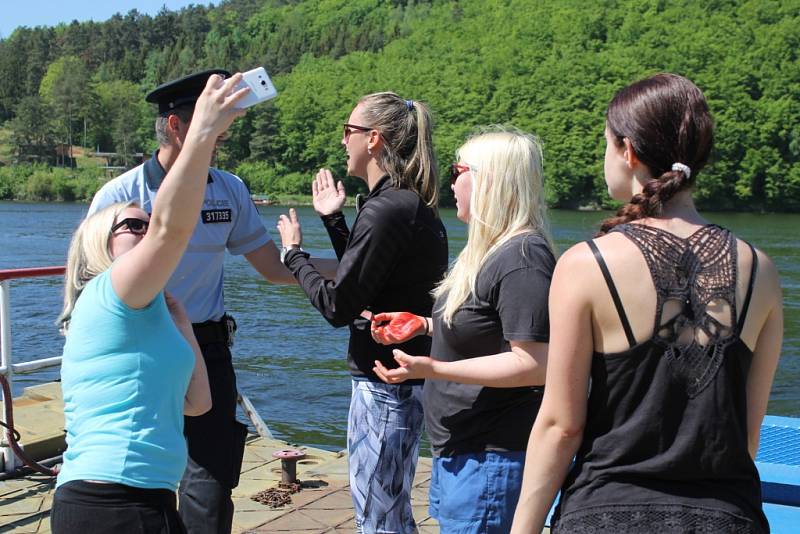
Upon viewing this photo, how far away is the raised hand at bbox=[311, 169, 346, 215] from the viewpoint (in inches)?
132

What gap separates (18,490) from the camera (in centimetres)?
466

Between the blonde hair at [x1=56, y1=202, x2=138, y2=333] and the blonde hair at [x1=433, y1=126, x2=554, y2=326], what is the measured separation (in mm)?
968

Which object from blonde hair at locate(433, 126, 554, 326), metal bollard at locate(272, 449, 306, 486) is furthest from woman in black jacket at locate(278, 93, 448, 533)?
metal bollard at locate(272, 449, 306, 486)

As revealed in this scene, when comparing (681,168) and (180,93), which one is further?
(180,93)

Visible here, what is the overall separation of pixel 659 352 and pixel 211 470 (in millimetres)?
1908

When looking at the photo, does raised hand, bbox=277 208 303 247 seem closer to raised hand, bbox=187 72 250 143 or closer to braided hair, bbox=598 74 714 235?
raised hand, bbox=187 72 250 143

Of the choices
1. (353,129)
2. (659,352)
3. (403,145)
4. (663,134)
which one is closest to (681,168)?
(663,134)

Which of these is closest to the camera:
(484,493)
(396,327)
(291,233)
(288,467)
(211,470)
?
(484,493)

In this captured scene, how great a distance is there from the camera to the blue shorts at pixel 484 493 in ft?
8.32

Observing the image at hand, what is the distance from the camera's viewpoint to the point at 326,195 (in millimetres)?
3377

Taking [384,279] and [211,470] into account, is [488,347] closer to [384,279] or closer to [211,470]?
[384,279]

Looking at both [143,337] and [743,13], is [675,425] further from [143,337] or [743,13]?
[743,13]

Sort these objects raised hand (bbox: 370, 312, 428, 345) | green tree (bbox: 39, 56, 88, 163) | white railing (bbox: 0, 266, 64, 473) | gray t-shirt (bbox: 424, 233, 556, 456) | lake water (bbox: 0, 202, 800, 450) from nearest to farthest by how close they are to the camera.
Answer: gray t-shirt (bbox: 424, 233, 556, 456), raised hand (bbox: 370, 312, 428, 345), white railing (bbox: 0, 266, 64, 473), lake water (bbox: 0, 202, 800, 450), green tree (bbox: 39, 56, 88, 163)

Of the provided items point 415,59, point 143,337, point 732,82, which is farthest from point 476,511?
point 415,59
